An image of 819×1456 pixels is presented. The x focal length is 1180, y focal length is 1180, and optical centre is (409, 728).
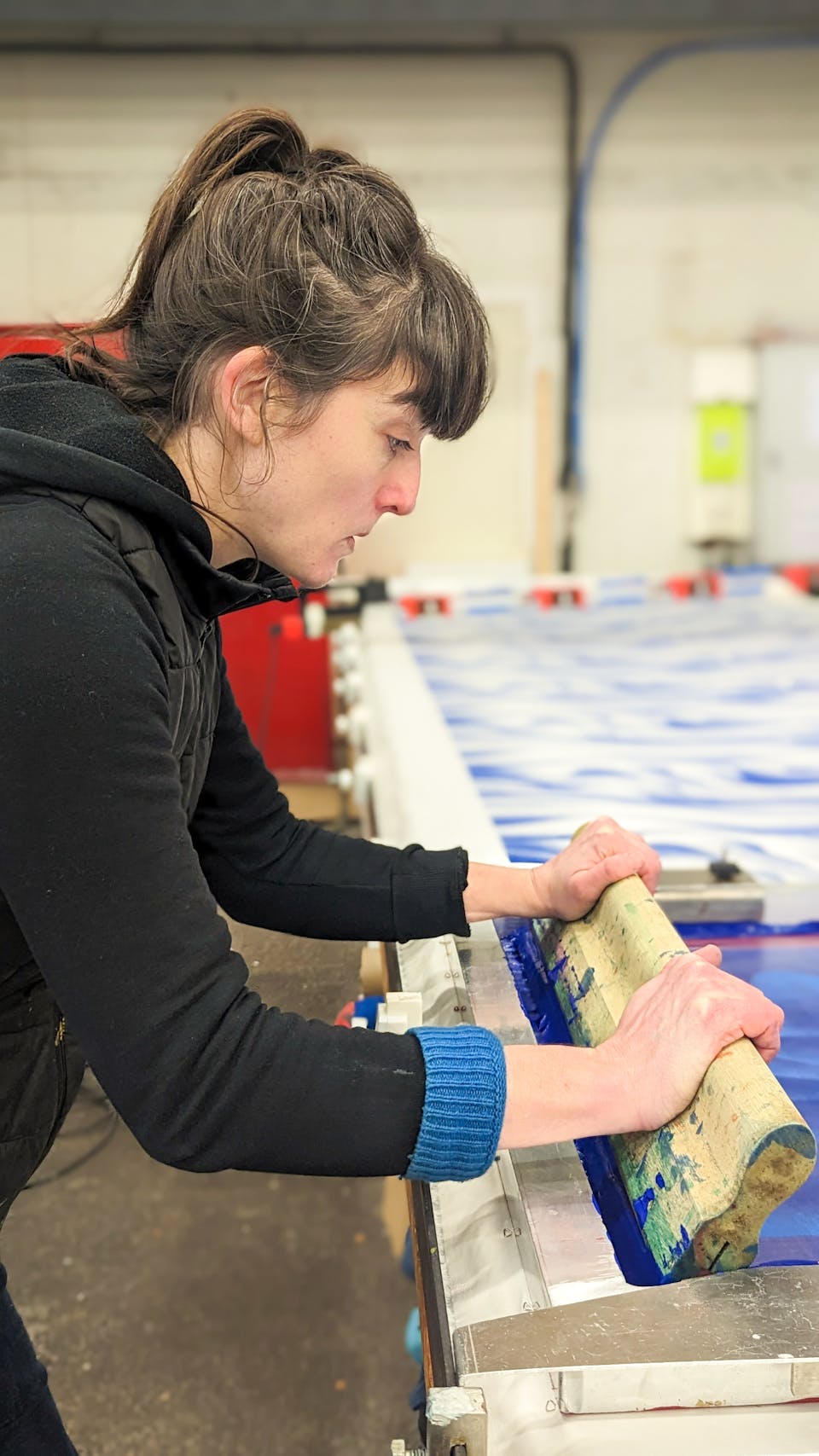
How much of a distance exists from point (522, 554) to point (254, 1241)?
290 cm

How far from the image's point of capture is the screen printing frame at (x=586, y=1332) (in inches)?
23.5

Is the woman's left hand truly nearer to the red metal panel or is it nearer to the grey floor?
the grey floor

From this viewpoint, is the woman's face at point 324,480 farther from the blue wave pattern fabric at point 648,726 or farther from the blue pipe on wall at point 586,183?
the blue pipe on wall at point 586,183

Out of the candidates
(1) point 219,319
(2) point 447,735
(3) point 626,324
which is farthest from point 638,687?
(3) point 626,324

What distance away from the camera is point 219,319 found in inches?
29.4

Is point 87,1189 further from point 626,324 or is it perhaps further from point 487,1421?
point 626,324

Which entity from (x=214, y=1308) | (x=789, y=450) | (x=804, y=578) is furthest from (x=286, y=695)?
(x=214, y=1308)

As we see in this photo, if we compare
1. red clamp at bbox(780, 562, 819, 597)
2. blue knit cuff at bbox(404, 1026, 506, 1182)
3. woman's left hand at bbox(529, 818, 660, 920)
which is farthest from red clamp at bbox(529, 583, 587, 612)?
blue knit cuff at bbox(404, 1026, 506, 1182)

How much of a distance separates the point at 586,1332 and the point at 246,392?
579mm

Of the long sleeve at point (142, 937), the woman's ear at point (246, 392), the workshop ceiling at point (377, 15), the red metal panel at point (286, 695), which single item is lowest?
the red metal panel at point (286, 695)

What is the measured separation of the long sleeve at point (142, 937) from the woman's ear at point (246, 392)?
14 cm

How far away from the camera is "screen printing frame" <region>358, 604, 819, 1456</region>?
0.60 meters

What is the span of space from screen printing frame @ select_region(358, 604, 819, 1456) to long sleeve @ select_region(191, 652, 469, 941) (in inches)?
10.9

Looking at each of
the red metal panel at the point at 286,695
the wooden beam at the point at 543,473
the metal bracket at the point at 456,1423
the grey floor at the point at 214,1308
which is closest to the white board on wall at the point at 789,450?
the wooden beam at the point at 543,473
